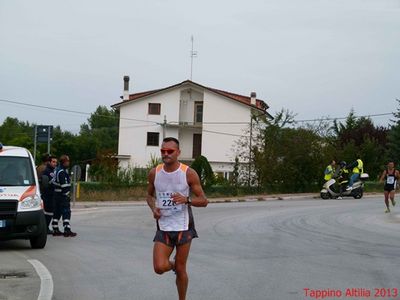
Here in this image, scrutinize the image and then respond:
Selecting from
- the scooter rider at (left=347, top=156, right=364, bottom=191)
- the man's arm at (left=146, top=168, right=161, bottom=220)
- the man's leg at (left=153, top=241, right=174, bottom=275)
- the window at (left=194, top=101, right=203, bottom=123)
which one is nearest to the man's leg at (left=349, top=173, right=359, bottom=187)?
the scooter rider at (left=347, top=156, right=364, bottom=191)

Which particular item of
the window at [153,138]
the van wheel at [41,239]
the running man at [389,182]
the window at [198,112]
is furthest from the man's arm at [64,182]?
the window at [198,112]

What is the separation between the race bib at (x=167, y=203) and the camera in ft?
21.6

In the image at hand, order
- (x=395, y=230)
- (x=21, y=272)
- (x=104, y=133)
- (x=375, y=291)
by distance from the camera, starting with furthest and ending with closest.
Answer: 1. (x=104, y=133)
2. (x=395, y=230)
3. (x=21, y=272)
4. (x=375, y=291)

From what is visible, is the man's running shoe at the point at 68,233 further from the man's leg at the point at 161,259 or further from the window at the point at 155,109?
the window at the point at 155,109

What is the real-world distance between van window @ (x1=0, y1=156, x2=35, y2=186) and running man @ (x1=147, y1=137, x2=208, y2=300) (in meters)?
6.35

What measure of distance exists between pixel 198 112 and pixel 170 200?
52.6 metres

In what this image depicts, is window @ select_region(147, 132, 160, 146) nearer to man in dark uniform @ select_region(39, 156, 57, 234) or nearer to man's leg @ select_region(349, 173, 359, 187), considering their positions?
man's leg @ select_region(349, 173, 359, 187)

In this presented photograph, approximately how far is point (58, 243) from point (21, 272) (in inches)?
142

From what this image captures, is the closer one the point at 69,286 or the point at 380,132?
the point at 69,286

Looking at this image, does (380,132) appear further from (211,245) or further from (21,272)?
(21,272)

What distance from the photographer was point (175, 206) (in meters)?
6.62

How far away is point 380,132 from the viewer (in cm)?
6412

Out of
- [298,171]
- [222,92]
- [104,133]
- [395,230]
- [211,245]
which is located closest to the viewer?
[211,245]

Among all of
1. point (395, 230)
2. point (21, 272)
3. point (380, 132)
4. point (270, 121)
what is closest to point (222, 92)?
point (380, 132)
